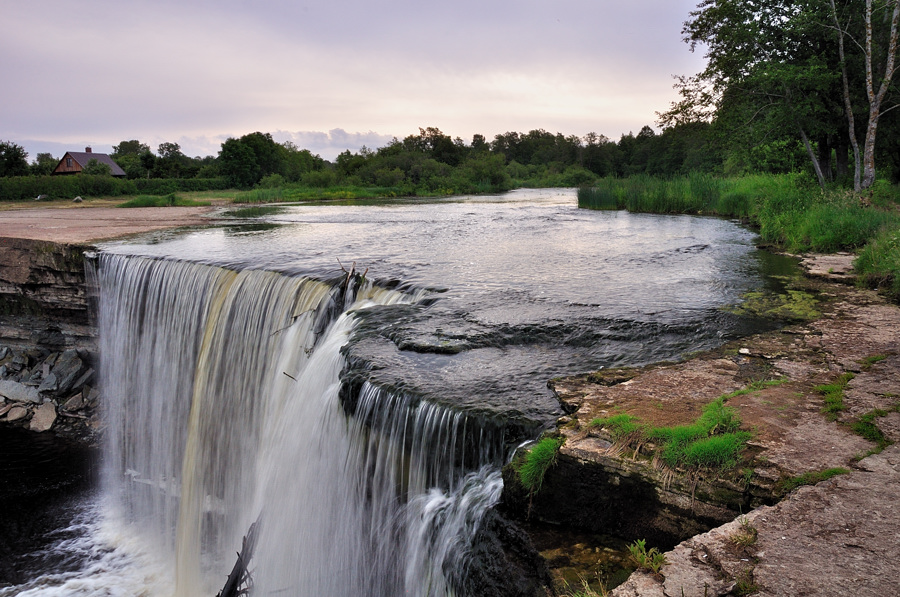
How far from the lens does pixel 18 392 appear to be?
43.6 feet

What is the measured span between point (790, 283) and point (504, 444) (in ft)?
22.4

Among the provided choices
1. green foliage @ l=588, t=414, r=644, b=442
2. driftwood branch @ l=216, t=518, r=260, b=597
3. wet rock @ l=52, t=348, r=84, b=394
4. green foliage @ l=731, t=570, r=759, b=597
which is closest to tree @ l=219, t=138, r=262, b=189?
wet rock @ l=52, t=348, r=84, b=394

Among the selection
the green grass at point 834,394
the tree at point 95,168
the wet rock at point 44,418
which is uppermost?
the tree at point 95,168

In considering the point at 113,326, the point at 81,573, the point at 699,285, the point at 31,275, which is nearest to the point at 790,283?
the point at 699,285

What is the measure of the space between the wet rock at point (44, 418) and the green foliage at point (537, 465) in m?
12.6

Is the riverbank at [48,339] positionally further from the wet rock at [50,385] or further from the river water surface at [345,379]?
the river water surface at [345,379]

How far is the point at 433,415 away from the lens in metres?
5.02

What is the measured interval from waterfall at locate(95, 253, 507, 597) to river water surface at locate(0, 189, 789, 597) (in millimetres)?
26

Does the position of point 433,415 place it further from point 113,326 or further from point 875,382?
point 113,326

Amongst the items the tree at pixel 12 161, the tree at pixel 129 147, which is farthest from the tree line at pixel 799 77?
the tree at pixel 129 147

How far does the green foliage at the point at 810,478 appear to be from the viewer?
329cm

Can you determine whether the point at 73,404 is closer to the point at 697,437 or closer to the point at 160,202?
the point at 697,437

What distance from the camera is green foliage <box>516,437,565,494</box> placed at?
386 cm

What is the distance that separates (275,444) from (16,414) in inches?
375
